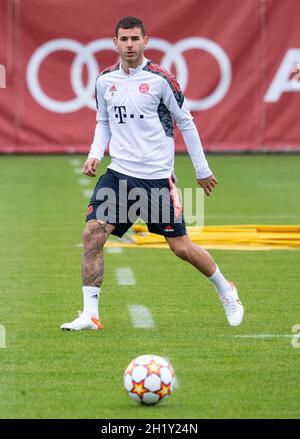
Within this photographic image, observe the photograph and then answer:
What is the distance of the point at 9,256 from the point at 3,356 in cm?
478

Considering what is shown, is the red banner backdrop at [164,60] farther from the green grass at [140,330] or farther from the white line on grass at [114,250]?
the white line on grass at [114,250]

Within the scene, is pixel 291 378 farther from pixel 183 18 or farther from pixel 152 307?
pixel 183 18

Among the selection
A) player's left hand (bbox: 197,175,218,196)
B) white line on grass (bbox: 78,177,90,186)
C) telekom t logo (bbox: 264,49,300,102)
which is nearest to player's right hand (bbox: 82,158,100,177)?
player's left hand (bbox: 197,175,218,196)

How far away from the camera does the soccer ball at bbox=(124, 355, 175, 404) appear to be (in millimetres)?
6934

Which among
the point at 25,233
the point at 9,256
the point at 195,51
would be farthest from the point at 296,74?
the point at 9,256

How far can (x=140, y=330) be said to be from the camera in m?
9.19

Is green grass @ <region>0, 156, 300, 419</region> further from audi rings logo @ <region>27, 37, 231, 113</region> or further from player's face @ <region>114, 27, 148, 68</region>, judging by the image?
audi rings logo @ <region>27, 37, 231, 113</region>

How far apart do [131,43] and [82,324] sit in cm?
199

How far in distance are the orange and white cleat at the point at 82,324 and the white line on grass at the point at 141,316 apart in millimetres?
303

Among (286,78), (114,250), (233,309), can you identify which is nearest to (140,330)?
(233,309)

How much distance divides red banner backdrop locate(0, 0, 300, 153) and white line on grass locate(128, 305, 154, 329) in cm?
1499

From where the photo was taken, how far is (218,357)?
8.23 m

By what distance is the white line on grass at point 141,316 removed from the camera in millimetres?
Result: 9391

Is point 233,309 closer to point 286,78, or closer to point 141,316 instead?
point 141,316
